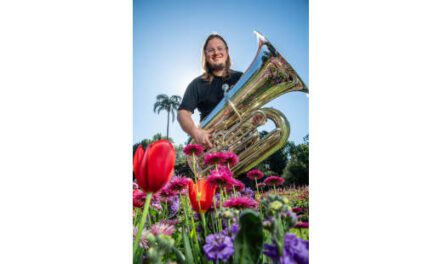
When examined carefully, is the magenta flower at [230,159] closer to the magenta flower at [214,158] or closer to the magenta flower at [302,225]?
the magenta flower at [214,158]

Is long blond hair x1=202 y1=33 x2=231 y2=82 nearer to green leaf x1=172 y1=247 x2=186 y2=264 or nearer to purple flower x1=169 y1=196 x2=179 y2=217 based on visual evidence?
purple flower x1=169 y1=196 x2=179 y2=217

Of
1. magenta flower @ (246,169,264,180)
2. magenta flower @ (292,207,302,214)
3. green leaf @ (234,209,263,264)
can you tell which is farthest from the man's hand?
green leaf @ (234,209,263,264)

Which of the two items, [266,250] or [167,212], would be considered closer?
[266,250]

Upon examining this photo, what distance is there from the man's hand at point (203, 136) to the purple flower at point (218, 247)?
19.6 inches

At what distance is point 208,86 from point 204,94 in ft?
0.13

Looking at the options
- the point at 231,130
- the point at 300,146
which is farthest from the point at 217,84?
the point at 300,146

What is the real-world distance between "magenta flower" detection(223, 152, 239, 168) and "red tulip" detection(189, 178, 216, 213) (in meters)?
0.18

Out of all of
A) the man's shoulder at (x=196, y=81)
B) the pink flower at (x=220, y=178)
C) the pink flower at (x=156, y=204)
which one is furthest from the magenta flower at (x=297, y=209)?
the man's shoulder at (x=196, y=81)

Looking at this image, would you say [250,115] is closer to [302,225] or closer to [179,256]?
[302,225]

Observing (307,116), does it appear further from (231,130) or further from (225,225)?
(225,225)

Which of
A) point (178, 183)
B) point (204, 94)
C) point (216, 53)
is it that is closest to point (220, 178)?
point (178, 183)

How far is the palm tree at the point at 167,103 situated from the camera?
177cm

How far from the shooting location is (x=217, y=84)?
1.84 m
